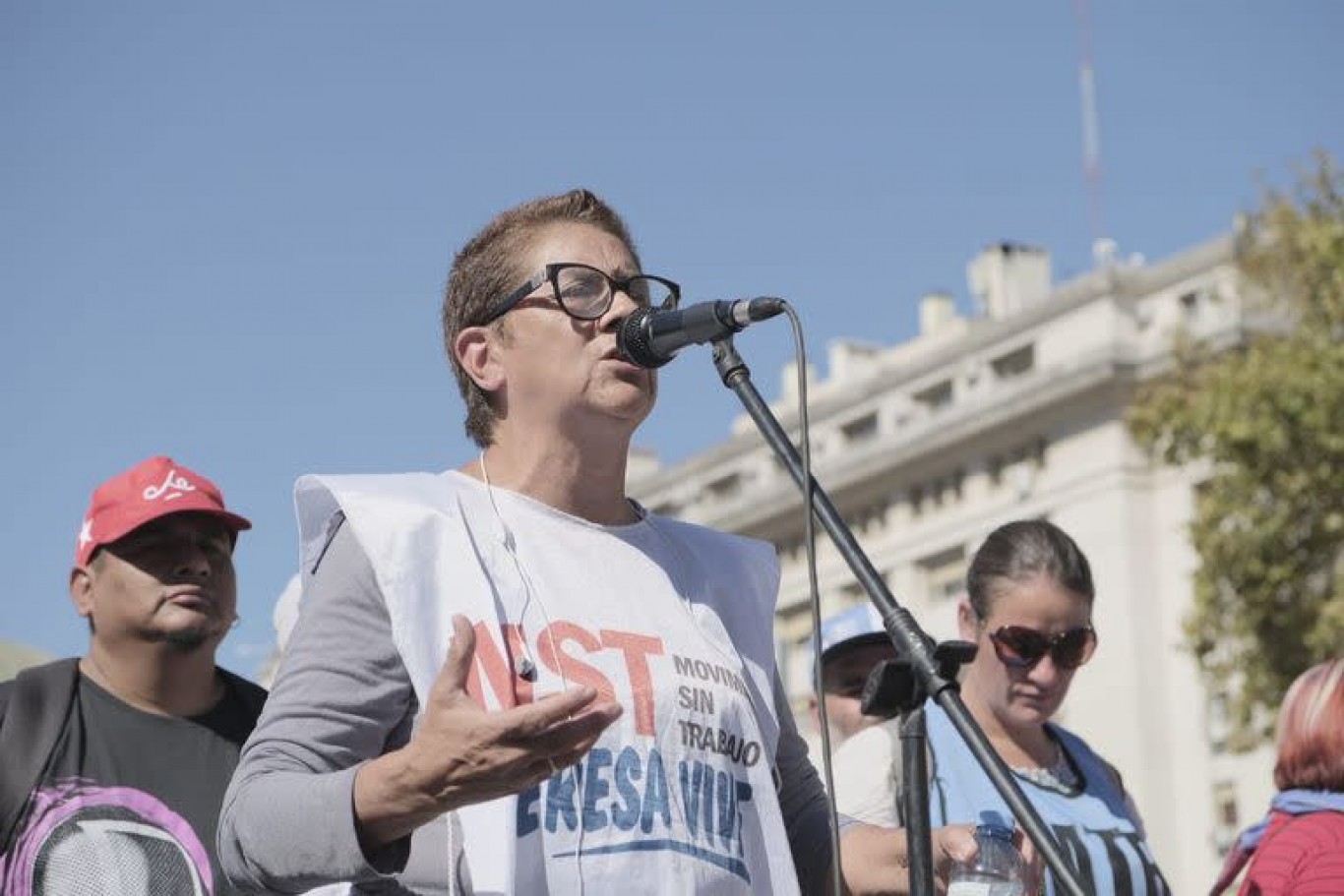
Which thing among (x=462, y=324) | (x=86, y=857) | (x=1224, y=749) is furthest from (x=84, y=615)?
(x=1224, y=749)

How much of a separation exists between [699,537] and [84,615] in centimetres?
193

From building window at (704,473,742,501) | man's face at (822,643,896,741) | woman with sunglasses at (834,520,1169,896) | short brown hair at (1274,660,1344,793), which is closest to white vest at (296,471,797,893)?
woman with sunglasses at (834,520,1169,896)

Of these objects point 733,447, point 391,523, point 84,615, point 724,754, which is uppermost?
point 733,447

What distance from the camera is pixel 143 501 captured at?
5.30 metres

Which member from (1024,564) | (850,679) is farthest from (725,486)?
(1024,564)

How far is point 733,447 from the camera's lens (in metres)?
70.8

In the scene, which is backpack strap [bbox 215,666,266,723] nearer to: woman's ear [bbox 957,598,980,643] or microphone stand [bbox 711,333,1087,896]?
woman's ear [bbox 957,598,980,643]

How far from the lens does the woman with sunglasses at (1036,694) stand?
5.31 metres

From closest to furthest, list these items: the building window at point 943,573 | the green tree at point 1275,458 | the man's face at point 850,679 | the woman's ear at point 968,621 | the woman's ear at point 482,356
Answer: the woman's ear at point 482,356
the woman's ear at point 968,621
the man's face at point 850,679
the green tree at point 1275,458
the building window at point 943,573

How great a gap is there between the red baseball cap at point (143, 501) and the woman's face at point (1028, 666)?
1.78 metres

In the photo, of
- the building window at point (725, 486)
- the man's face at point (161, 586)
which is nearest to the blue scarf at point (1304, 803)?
the man's face at point (161, 586)

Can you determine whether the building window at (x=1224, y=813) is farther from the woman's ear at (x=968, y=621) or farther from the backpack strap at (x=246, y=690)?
the backpack strap at (x=246, y=690)

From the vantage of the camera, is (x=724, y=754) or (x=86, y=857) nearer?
(x=724, y=754)

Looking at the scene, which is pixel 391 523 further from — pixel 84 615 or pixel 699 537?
pixel 84 615
